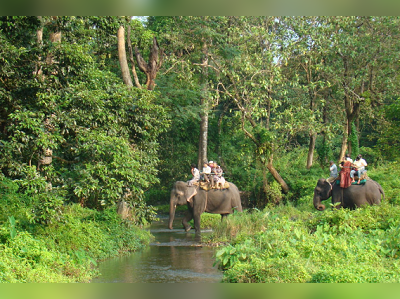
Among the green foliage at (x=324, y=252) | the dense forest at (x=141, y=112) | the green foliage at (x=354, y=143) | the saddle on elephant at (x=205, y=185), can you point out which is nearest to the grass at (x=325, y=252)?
the green foliage at (x=324, y=252)

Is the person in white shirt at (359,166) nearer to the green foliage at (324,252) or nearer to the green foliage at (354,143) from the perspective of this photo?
the green foliage at (324,252)

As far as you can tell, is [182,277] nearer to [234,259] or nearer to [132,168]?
[234,259]

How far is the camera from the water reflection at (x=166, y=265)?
10547 mm

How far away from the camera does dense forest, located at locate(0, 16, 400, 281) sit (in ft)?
36.2

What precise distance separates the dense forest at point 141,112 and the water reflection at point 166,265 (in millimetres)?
575

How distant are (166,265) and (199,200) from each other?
19.7 ft

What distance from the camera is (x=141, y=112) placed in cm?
1382

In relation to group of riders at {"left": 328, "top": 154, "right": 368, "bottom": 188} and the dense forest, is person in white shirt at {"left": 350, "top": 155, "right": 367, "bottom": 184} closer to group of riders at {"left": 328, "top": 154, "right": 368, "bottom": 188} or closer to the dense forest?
group of riders at {"left": 328, "top": 154, "right": 368, "bottom": 188}

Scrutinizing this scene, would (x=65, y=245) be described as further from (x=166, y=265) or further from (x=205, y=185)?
(x=205, y=185)

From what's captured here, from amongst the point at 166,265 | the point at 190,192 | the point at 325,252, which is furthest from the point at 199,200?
the point at 325,252

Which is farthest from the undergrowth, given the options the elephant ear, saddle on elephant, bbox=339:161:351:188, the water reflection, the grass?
saddle on elephant, bbox=339:161:351:188

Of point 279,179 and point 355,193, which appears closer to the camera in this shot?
point 355,193

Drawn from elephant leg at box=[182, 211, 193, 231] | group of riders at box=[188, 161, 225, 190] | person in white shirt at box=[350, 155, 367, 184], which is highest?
person in white shirt at box=[350, 155, 367, 184]

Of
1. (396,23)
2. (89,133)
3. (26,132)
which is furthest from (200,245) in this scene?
(396,23)
